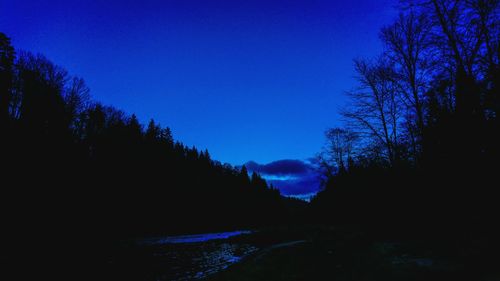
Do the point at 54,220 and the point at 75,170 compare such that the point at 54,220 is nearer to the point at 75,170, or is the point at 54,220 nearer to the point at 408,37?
the point at 75,170

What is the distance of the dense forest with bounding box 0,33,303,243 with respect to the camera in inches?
920

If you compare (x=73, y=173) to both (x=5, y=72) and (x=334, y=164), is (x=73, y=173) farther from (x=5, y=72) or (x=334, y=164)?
(x=334, y=164)

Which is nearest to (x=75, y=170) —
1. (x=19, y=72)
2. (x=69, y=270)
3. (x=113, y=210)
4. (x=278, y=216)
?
(x=113, y=210)

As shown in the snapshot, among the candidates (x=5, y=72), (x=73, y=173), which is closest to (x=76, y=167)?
(x=73, y=173)

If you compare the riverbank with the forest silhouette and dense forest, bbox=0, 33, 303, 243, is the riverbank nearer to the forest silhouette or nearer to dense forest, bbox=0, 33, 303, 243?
the forest silhouette

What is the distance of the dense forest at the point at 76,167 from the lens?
76.6 feet

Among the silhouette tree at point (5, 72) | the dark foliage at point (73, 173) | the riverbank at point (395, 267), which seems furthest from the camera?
the silhouette tree at point (5, 72)

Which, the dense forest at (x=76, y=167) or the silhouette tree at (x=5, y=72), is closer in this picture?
the dense forest at (x=76, y=167)

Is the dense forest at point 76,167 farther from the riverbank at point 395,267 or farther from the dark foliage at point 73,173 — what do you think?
the riverbank at point 395,267

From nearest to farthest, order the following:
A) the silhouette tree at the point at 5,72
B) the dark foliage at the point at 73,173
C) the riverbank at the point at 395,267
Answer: the riverbank at the point at 395,267, the dark foliage at the point at 73,173, the silhouette tree at the point at 5,72

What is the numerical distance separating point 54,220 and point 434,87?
103ft

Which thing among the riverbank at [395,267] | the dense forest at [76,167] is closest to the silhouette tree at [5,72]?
the dense forest at [76,167]

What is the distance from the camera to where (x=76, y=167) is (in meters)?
31.8

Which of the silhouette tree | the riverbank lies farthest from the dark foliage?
the riverbank
